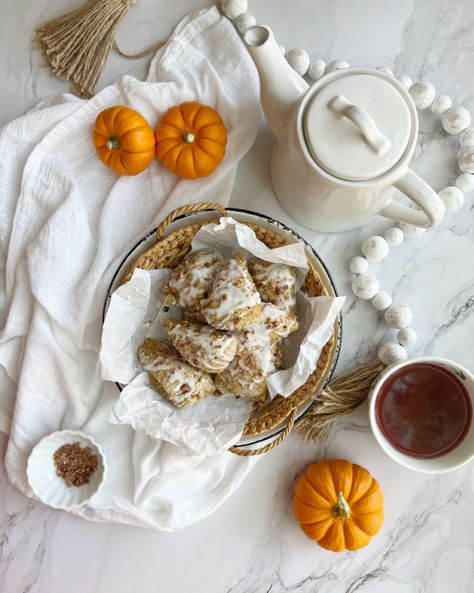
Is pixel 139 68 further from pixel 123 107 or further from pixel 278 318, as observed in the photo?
pixel 278 318

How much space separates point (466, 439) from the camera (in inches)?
45.2

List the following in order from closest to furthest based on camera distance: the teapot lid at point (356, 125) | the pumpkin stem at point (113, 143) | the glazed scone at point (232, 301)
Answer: the teapot lid at point (356, 125) < the glazed scone at point (232, 301) < the pumpkin stem at point (113, 143)

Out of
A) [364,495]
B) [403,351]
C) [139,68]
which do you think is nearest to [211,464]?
[364,495]

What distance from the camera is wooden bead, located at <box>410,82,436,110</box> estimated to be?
1.21m

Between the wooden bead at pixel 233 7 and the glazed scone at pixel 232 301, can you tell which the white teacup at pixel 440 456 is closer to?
the glazed scone at pixel 232 301

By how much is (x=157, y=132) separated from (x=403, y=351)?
614 millimetres

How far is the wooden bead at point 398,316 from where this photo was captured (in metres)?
1.21

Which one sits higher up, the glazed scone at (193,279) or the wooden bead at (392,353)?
the glazed scone at (193,279)

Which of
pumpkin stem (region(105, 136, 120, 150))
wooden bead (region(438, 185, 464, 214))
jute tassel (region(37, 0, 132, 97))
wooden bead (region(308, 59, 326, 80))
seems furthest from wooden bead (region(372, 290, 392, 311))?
jute tassel (region(37, 0, 132, 97))

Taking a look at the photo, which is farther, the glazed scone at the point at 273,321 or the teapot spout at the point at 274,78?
the glazed scone at the point at 273,321

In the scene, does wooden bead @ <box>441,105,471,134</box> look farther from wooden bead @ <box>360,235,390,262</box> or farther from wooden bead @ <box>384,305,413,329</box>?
wooden bead @ <box>384,305,413,329</box>

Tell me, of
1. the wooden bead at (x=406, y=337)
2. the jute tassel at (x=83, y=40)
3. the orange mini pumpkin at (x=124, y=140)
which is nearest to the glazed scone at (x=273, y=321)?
the wooden bead at (x=406, y=337)

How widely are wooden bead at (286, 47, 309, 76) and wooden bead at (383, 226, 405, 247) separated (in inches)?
13.6

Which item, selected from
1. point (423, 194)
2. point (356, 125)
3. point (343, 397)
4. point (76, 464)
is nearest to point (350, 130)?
point (356, 125)
